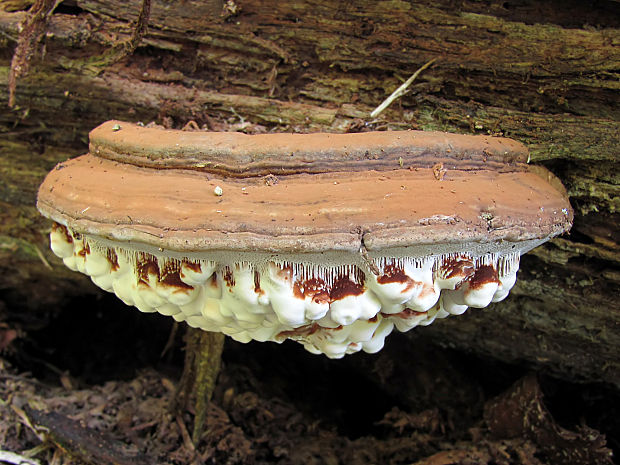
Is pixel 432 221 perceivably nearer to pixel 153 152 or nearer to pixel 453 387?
pixel 153 152

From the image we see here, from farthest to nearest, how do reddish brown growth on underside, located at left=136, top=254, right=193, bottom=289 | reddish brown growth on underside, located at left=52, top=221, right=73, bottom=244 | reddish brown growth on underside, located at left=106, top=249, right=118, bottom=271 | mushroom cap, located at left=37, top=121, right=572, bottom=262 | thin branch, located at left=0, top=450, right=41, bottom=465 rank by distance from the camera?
thin branch, located at left=0, top=450, right=41, bottom=465, reddish brown growth on underside, located at left=52, top=221, right=73, bottom=244, reddish brown growth on underside, located at left=106, top=249, right=118, bottom=271, reddish brown growth on underside, located at left=136, top=254, right=193, bottom=289, mushroom cap, located at left=37, top=121, right=572, bottom=262

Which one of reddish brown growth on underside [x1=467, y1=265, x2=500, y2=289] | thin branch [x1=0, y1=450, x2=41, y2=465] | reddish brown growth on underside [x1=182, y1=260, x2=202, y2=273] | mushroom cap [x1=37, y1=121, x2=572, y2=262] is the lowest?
thin branch [x1=0, y1=450, x2=41, y2=465]

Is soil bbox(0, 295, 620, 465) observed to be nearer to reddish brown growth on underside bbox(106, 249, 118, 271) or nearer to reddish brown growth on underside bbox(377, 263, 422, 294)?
reddish brown growth on underside bbox(106, 249, 118, 271)

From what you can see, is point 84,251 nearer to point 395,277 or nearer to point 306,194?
point 306,194

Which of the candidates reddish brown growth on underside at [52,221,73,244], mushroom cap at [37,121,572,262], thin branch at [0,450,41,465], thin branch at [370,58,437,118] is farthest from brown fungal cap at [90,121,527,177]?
thin branch at [0,450,41,465]

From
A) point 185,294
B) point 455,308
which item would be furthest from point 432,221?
point 185,294

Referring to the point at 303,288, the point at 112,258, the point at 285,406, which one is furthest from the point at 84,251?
the point at 285,406

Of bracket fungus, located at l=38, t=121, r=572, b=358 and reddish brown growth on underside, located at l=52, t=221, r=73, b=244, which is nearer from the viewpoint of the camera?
bracket fungus, located at l=38, t=121, r=572, b=358
